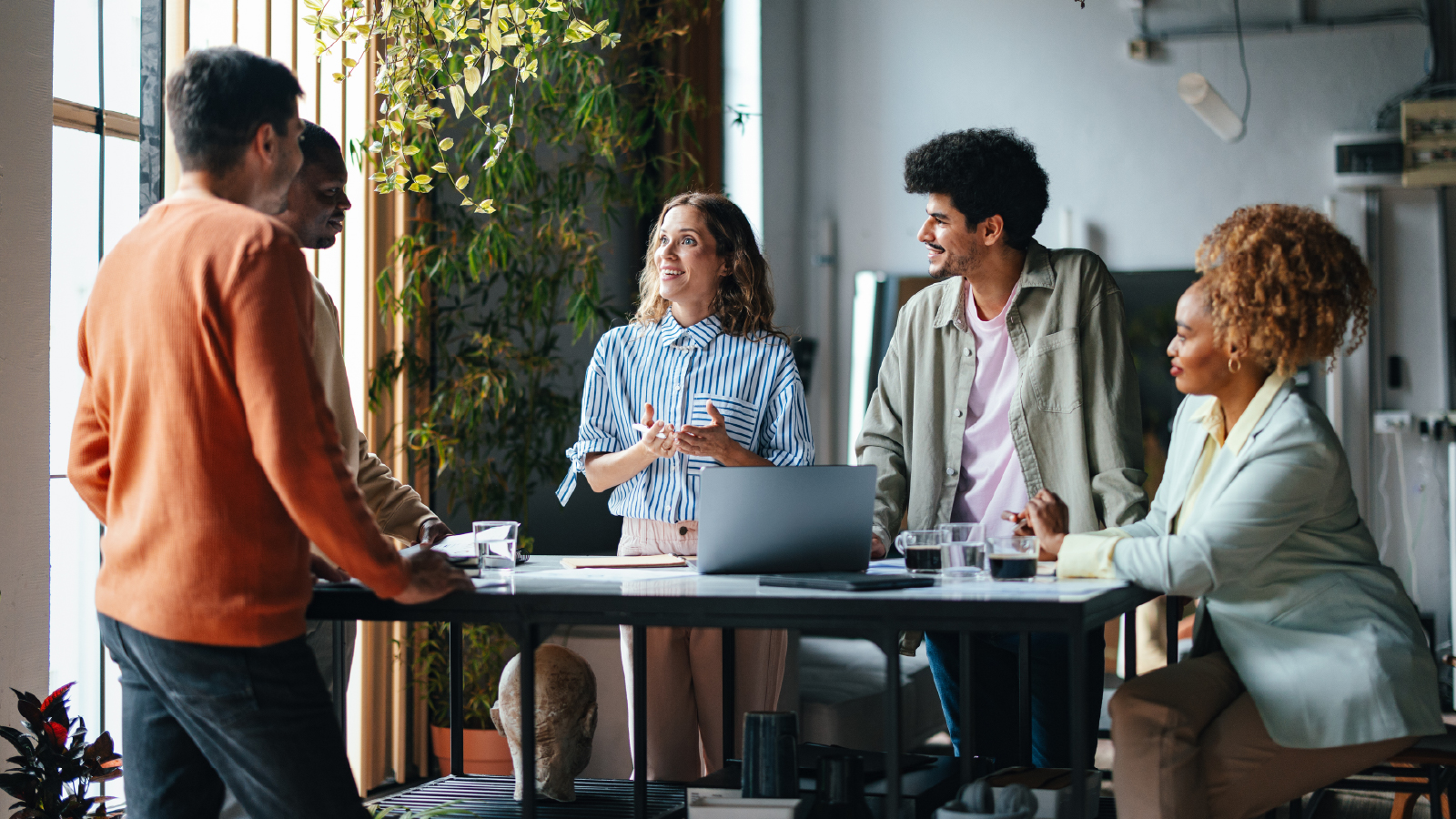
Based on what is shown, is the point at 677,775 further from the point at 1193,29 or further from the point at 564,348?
the point at 1193,29

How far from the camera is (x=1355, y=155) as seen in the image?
19.2 ft

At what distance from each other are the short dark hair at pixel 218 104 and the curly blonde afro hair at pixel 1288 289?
4.47 ft

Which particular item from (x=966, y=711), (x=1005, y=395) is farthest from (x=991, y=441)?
(x=966, y=711)

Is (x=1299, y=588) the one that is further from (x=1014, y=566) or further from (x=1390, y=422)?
(x=1390, y=422)

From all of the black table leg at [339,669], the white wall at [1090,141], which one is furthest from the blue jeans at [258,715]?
the white wall at [1090,141]

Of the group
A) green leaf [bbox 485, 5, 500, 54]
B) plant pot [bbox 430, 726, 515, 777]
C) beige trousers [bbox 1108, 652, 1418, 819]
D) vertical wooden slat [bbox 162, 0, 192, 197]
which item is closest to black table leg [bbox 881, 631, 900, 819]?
beige trousers [bbox 1108, 652, 1418, 819]

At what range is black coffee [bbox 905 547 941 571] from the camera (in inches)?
76.2

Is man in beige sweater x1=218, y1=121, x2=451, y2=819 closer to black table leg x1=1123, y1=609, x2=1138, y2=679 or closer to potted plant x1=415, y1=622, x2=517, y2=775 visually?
black table leg x1=1123, y1=609, x2=1138, y2=679

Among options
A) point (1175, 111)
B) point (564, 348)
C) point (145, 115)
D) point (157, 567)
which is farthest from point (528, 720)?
point (1175, 111)

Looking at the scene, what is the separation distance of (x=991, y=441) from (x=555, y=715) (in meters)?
0.95

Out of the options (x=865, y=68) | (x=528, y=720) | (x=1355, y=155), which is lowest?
(x=528, y=720)

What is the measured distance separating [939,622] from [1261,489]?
0.54 metres

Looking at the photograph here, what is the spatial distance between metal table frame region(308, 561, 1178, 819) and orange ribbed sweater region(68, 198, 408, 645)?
23 centimetres

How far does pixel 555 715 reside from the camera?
2127mm
